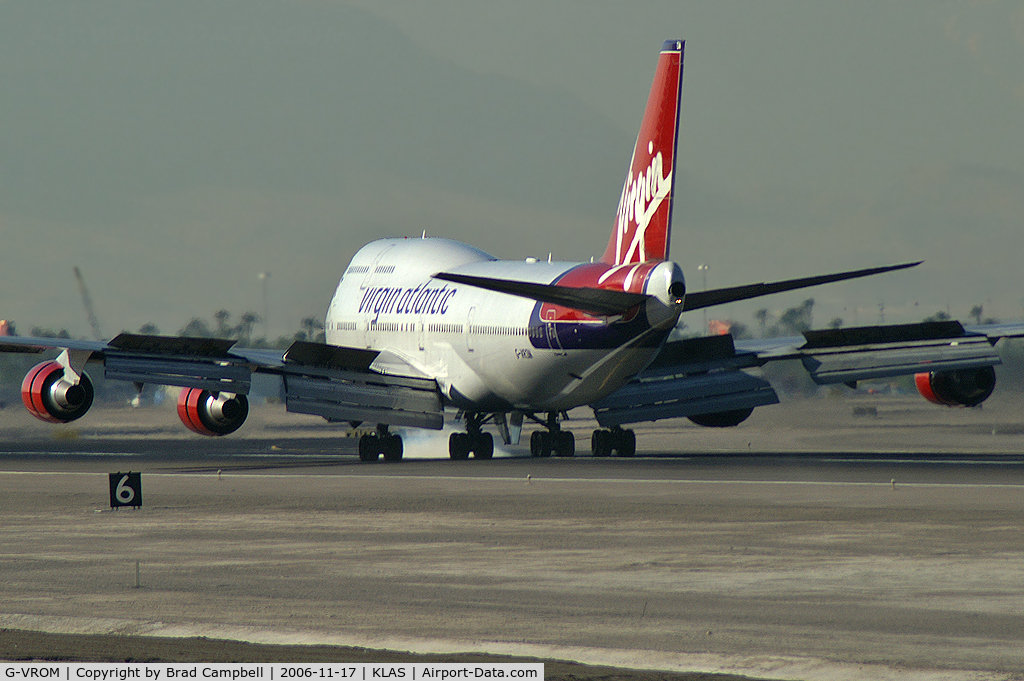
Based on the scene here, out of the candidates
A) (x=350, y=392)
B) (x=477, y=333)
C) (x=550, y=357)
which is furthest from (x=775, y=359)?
(x=350, y=392)

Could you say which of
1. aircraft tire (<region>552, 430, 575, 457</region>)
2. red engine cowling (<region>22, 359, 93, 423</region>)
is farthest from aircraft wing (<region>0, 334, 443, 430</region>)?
aircraft tire (<region>552, 430, 575, 457</region>)

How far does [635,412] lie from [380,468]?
8691 mm

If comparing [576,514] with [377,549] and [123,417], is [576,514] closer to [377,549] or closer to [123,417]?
[377,549]

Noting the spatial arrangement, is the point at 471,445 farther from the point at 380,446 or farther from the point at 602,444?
the point at 602,444

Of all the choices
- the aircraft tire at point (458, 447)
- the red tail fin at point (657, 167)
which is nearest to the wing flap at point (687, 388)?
the aircraft tire at point (458, 447)

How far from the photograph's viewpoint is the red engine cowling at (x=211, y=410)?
1738 inches

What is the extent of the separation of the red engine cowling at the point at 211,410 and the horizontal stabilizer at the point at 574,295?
417 inches

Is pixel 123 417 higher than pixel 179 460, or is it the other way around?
pixel 123 417

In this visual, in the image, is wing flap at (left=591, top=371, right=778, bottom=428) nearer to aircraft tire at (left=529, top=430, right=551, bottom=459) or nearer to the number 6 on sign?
aircraft tire at (left=529, top=430, right=551, bottom=459)

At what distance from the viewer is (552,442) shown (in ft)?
149

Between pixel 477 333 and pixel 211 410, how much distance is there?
8.55m

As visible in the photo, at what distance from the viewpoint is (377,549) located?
2172 cm

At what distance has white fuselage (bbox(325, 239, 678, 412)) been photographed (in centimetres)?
3962

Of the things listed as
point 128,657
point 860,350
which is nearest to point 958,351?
point 860,350
